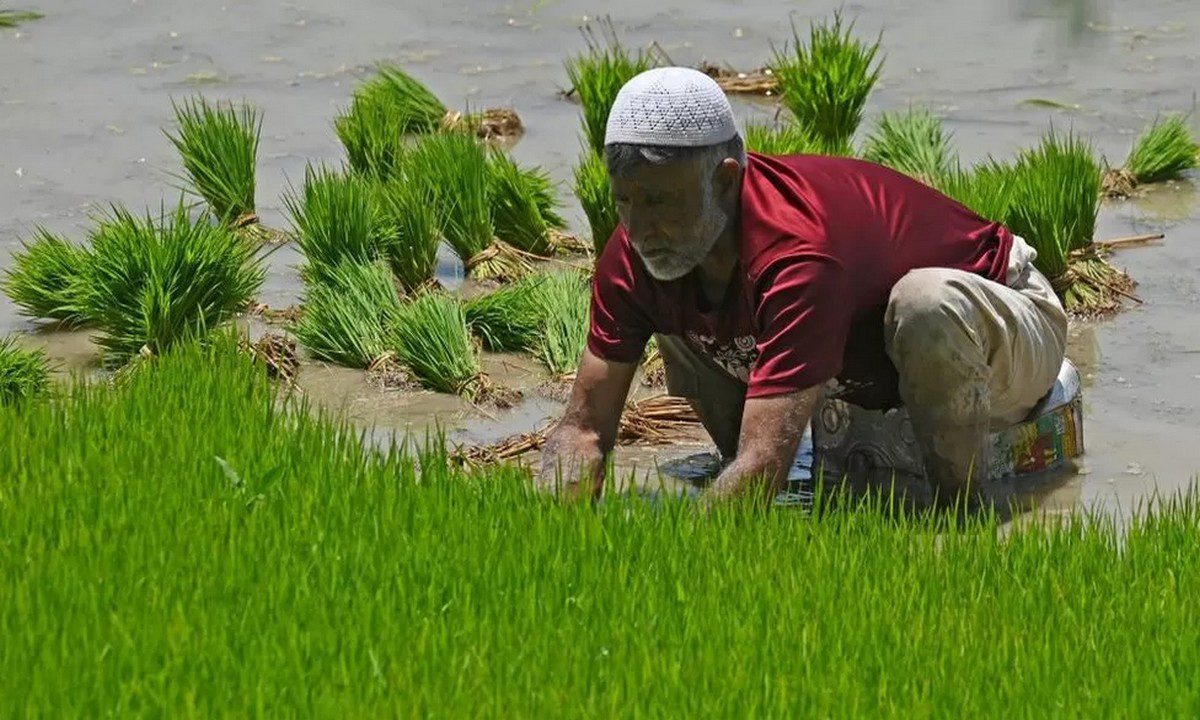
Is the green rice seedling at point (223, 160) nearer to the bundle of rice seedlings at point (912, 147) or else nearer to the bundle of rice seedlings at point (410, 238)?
the bundle of rice seedlings at point (410, 238)

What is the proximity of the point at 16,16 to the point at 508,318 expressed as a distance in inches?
218

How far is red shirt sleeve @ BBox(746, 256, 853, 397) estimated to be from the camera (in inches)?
183

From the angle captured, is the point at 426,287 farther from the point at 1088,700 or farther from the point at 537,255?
the point at 1088,700

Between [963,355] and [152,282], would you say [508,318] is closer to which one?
[152,282]

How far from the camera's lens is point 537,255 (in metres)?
7.43

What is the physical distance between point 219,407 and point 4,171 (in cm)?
369

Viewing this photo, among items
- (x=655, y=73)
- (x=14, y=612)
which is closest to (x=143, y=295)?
(x=655, y=73)

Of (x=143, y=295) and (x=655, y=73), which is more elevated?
(x=655, y=73)

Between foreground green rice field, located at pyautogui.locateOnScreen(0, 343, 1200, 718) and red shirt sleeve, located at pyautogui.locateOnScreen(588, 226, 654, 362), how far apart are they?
1.74 ft

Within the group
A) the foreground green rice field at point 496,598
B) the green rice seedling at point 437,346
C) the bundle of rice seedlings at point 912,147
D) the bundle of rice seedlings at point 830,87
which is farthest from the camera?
the bundle of rice seedlings at point 830,87

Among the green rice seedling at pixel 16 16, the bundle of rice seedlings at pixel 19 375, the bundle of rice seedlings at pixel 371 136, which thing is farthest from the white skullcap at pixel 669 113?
the green rice seedling at pixel 16 16

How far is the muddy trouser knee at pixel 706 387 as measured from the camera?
5.41 meters

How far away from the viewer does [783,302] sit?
465 centimetres

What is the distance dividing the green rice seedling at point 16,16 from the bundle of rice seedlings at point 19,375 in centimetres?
551
